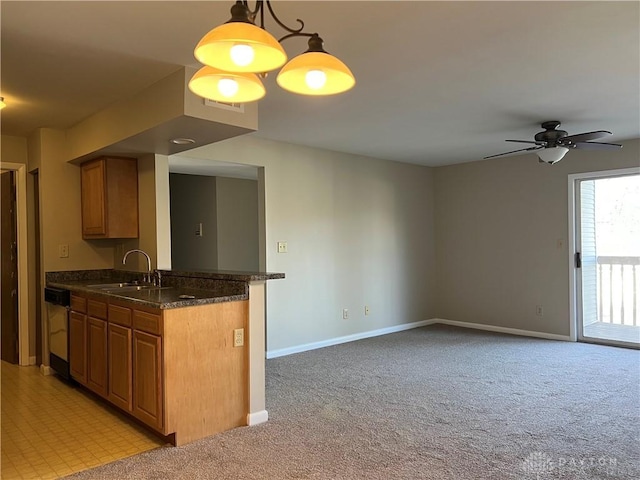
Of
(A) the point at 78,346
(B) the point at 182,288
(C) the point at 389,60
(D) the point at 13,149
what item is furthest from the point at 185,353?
(D) the point at 13,149

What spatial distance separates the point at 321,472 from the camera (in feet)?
8.34

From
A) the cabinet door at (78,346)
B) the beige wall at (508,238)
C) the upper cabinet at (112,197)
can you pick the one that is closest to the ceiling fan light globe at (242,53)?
the cabinet door at (78,346)

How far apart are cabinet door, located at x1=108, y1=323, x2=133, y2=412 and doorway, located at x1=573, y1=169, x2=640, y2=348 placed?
16.6ft

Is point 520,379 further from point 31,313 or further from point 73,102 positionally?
point 31,313

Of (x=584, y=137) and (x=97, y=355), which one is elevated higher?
(x=584, y=137)

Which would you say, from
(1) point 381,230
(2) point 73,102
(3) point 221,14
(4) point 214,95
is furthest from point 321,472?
(1) point 381,230

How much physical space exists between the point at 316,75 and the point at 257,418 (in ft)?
7.81

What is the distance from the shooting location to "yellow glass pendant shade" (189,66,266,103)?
1802 mm

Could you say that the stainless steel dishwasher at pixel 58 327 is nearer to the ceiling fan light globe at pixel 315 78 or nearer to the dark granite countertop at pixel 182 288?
the dark granite countertop at pixel 182 288

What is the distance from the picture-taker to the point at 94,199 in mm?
4477

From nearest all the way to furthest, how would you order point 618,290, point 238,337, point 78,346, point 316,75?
point 316,75 → point 238,337 → point 78,346 → point 618,290

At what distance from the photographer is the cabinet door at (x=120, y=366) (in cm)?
321

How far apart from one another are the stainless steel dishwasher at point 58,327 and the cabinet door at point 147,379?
1.39m

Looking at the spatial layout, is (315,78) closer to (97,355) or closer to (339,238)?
(97,355)
